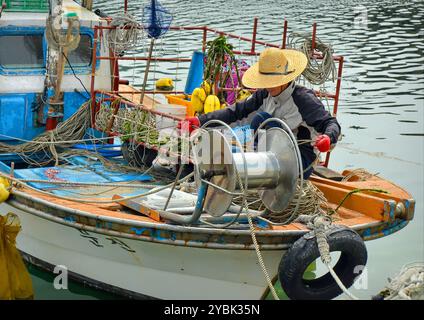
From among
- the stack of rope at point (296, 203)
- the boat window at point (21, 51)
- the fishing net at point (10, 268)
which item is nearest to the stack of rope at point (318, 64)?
the stack of rope at point (296, 203)

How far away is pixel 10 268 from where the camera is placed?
747cm

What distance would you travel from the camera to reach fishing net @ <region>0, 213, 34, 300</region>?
7.39 m

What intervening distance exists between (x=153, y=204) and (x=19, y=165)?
2.89 metres

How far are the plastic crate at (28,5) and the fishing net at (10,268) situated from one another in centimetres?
315

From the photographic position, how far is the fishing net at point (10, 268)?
7395mm

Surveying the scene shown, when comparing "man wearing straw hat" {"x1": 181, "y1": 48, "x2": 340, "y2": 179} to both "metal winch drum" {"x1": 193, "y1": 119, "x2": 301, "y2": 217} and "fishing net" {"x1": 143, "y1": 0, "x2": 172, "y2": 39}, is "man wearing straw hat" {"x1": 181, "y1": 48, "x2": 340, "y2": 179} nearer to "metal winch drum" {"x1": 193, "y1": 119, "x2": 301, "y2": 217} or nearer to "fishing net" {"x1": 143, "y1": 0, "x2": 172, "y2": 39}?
"metal winch drum" {"x1": 193, "y1": 119, "x2": 301, "y2": 217}

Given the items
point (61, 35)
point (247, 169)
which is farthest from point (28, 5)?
point (247, 169)

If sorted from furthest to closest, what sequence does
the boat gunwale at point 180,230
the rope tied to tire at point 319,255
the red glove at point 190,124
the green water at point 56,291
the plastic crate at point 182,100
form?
the plastic crate at point 182,100 → the green water at point 56,291 → the red glove at point 190,124 → the boat gunwale at point 180,230 → the rope tied to tire at point 319,255

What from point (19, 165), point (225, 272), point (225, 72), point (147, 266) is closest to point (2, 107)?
point (19, 165)

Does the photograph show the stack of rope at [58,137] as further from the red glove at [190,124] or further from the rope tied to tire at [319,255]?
the rope tied to tire at [319,255]

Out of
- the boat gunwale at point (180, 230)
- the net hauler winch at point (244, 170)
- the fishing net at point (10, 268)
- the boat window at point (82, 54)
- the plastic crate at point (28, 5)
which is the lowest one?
the fishing net at point (10, 268)

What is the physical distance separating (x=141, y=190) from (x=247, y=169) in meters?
2.09
